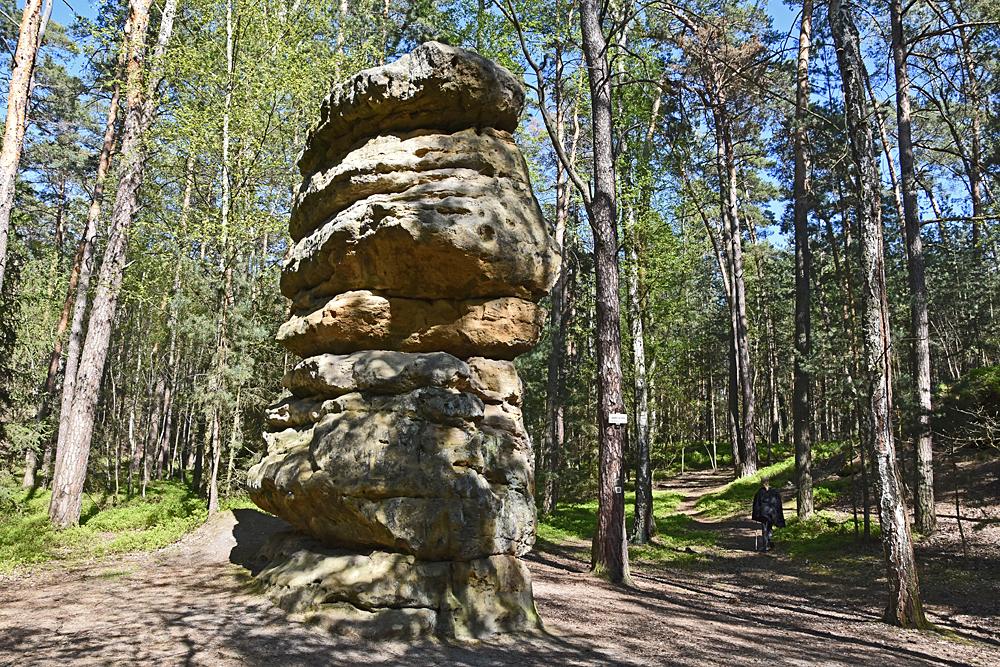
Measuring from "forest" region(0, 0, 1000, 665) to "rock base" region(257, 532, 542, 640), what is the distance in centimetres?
39

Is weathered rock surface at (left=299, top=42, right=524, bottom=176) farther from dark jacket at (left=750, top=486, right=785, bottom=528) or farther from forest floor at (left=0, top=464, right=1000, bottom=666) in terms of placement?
dark jacket at (left=750, top=486, right=785, bottom=528)

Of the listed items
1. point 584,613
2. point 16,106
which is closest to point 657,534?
point 584,613

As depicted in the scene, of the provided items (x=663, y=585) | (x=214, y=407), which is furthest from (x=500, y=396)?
(x=214, y=407)

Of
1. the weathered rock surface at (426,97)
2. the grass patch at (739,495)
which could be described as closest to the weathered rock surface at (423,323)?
the weathered rock surface at (426,97)

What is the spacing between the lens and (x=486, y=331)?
26.0 feet

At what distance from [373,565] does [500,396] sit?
2.59m

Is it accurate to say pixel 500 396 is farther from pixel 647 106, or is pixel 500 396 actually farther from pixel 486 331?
pixel 647 106

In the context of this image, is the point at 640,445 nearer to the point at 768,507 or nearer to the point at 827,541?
the point at 768,507

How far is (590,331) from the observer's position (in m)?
22.3

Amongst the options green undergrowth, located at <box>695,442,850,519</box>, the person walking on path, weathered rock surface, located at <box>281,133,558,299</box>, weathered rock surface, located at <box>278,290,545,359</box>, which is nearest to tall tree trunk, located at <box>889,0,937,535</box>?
the person walking on path

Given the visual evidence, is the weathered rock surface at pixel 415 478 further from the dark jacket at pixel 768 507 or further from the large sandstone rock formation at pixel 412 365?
the dark jacket at pixel 768 507

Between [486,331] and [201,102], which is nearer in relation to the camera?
[486,331]

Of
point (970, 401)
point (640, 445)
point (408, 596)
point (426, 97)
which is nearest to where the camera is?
point (408, 596)

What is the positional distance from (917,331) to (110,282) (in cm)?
1784
